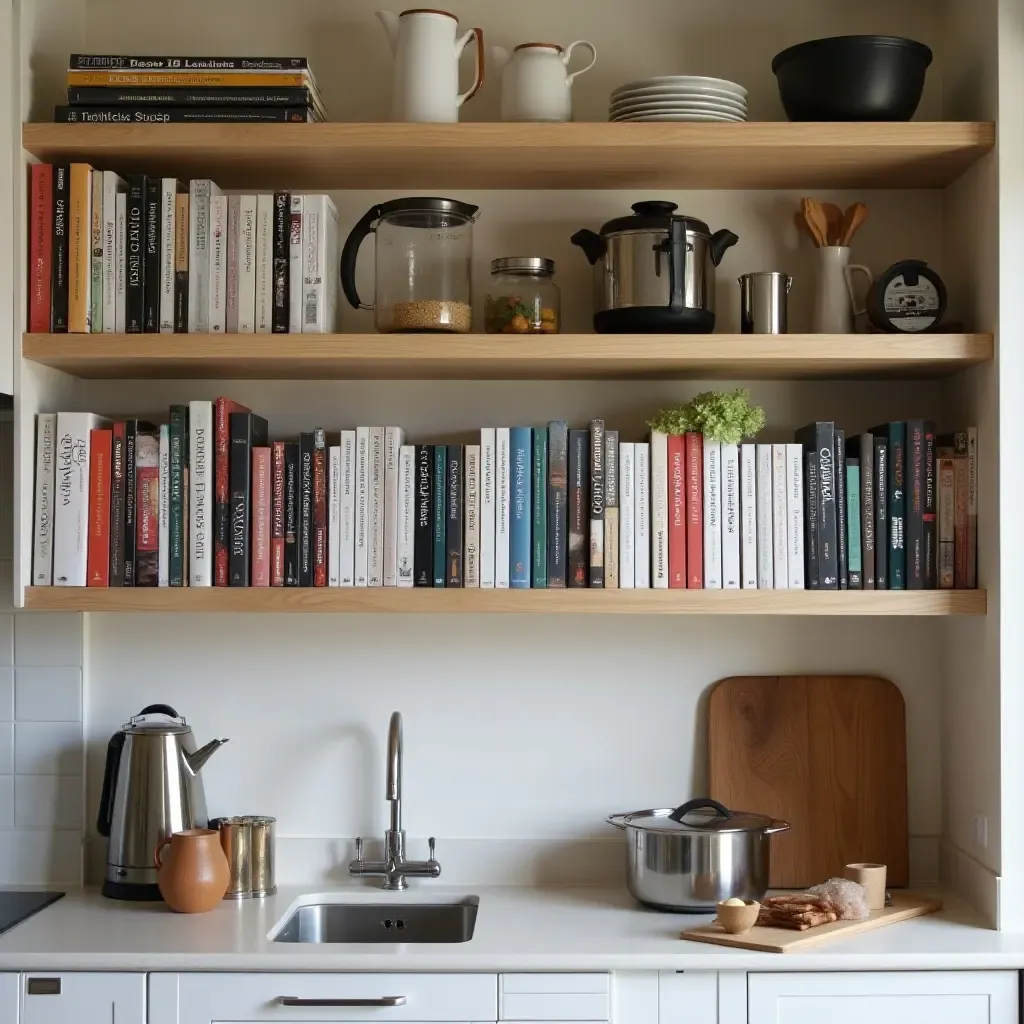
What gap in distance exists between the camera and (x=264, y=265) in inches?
89.9

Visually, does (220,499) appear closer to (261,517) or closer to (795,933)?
(261,517)

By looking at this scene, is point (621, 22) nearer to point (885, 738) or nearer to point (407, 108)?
point (407, 108)

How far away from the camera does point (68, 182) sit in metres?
2.28

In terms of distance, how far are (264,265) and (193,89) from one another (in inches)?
13.4

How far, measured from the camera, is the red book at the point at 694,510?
7.49 ft

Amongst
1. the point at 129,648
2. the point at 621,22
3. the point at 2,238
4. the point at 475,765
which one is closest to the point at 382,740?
the point at 475,765

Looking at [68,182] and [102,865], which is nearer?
[68,182]

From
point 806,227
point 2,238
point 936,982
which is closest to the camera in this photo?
point 936,982

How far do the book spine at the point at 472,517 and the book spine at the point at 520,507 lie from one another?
0.06 metres

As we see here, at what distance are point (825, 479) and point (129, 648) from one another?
141cm

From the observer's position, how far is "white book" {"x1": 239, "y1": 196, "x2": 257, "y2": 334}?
7.46 ft

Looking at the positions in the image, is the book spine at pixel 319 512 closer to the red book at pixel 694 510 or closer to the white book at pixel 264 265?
the white book at pixel 264 265

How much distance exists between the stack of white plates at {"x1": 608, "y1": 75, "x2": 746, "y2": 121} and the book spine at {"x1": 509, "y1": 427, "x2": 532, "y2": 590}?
610 millimetres

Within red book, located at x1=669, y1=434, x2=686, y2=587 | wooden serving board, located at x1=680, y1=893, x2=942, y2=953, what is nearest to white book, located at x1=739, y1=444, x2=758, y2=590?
red book, located at x1=669, y1=434, x2=686, y2=587
